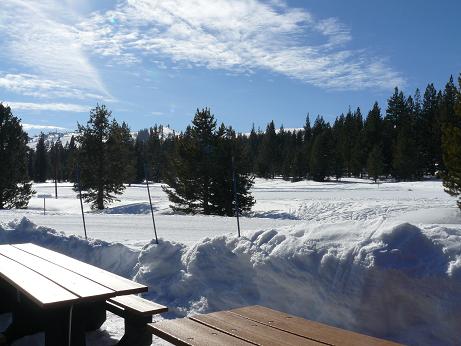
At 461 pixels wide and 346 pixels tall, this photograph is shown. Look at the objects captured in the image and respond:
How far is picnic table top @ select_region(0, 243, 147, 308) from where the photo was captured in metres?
3.72

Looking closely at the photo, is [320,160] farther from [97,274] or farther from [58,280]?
[58,280]

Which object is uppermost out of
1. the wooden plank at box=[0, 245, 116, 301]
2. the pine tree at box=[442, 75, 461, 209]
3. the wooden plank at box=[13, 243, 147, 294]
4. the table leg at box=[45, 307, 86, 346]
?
the pine tree at box=[442, 75, 461, 209]

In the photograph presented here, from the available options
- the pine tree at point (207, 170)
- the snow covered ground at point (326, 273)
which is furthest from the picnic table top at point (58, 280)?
the pine tree at point (207, 170)

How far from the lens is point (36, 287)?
4012mm

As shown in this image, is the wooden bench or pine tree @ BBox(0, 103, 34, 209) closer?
the wooden bench

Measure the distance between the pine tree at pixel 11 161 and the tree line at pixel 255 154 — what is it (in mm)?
1539

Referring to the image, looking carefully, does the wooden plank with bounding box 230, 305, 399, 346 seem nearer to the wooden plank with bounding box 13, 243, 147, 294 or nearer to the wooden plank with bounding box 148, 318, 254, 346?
the wooden plank with bounding box 148, 318, 254, 346

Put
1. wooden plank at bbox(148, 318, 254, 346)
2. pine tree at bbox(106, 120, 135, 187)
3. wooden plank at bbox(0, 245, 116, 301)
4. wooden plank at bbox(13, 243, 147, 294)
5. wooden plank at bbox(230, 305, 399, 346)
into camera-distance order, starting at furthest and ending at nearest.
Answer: pine tree at bbox(106, 120, 135, 187), wooden plank at bbox(13, 243, 147, 294), wooden plank at bbox(0, 245, 116, 301), wooden plank at bbox(148, 318, 254, 346), wooden plank at bbox(230, 305, 399, 346)

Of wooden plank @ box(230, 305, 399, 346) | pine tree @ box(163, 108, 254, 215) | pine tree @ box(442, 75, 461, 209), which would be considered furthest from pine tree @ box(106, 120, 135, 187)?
wooden plank @ box(230, 305, 399, 346)

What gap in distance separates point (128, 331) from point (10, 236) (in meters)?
5.48

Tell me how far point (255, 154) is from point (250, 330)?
341ft

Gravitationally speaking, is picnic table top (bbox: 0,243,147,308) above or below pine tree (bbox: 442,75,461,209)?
below

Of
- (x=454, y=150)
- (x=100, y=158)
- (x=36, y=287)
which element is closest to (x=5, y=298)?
(x=36, y=287)

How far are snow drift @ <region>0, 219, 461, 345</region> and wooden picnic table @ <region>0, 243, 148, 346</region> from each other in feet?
5.00
